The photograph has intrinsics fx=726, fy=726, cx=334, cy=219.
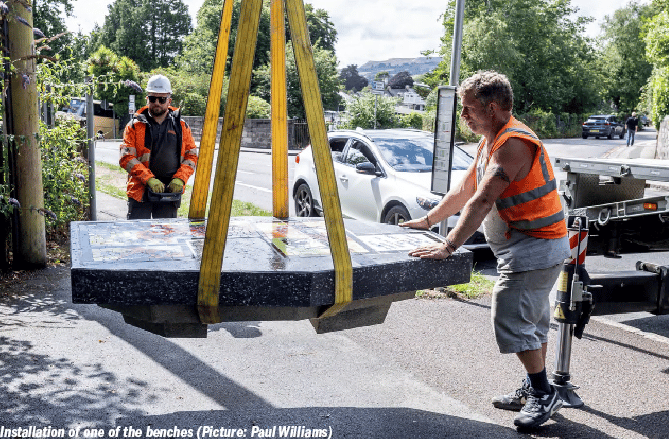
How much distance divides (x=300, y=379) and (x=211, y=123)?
1.73 meters

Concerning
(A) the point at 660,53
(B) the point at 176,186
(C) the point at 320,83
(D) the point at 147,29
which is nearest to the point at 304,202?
(B) the point at 176,186

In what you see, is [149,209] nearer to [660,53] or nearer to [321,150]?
[321,150]

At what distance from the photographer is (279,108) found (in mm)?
4605

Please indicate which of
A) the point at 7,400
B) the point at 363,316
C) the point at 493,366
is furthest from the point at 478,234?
the point at 7,400

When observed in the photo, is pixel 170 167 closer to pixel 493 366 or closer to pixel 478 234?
pixel 493 366

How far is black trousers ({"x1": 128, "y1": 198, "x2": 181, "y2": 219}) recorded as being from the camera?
6125 mm

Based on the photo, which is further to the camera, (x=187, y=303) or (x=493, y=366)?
(x=493, y=366)

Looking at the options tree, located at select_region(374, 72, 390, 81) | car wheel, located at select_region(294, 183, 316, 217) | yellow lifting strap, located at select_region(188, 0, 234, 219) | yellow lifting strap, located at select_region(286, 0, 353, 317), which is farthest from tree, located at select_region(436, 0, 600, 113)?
yellow lifting strap, located at select_region(286, 0, 353, 317)

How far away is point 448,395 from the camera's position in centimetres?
442

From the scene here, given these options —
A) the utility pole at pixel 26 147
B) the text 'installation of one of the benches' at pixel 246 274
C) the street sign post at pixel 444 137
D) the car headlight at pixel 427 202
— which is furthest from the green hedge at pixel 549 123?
the text 'installation of one of the benches' at pixel 246 274

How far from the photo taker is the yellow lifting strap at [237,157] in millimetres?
3129

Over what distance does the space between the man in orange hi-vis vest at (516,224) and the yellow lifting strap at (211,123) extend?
4.76 feet

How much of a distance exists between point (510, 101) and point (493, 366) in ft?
6.64

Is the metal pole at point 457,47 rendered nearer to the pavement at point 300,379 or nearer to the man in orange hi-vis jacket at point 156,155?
the pavement at point 300,379
